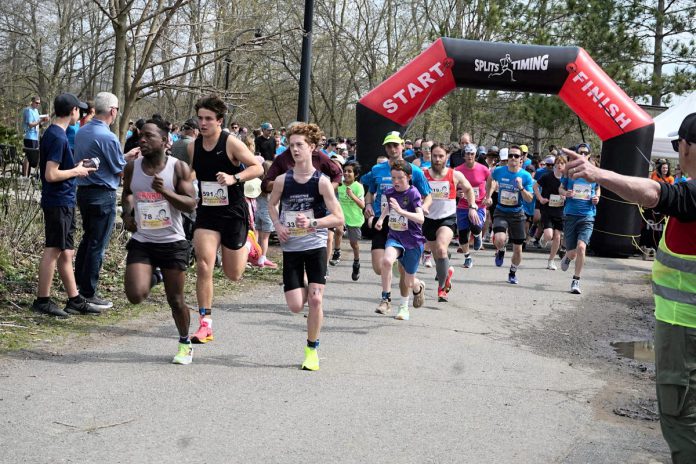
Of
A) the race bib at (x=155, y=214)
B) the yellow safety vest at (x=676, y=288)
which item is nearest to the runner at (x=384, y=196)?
the race bib at (x=155, y=214)

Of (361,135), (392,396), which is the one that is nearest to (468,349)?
(392,396)

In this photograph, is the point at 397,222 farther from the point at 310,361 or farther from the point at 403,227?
the point at 310,361

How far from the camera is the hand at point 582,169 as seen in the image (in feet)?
11.9

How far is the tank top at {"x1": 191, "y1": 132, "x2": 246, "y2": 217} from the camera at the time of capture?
717 centimetres

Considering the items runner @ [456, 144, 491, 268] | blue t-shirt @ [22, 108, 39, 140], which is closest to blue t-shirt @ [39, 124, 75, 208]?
runner @ [456, 144, 491, 268]

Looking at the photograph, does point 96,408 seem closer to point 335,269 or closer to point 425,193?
point 425,193

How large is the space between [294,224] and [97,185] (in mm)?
2377

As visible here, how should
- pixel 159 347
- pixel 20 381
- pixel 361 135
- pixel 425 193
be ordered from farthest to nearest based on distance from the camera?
pixel 361 135, pixel 425 193, pixel 159 347, pixel 20 381

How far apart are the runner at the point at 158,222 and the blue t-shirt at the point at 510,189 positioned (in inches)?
286

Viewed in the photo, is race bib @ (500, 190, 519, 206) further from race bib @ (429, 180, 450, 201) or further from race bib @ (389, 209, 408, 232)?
race bib @ (389, 209, 408, 232)

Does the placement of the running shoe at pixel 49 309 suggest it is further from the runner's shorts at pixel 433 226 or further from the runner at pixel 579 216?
the runner at pixel 579 216

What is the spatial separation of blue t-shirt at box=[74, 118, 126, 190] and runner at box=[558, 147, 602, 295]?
21.7 feet

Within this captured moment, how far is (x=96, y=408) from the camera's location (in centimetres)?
528

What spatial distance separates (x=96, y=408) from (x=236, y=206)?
248 centimetres
